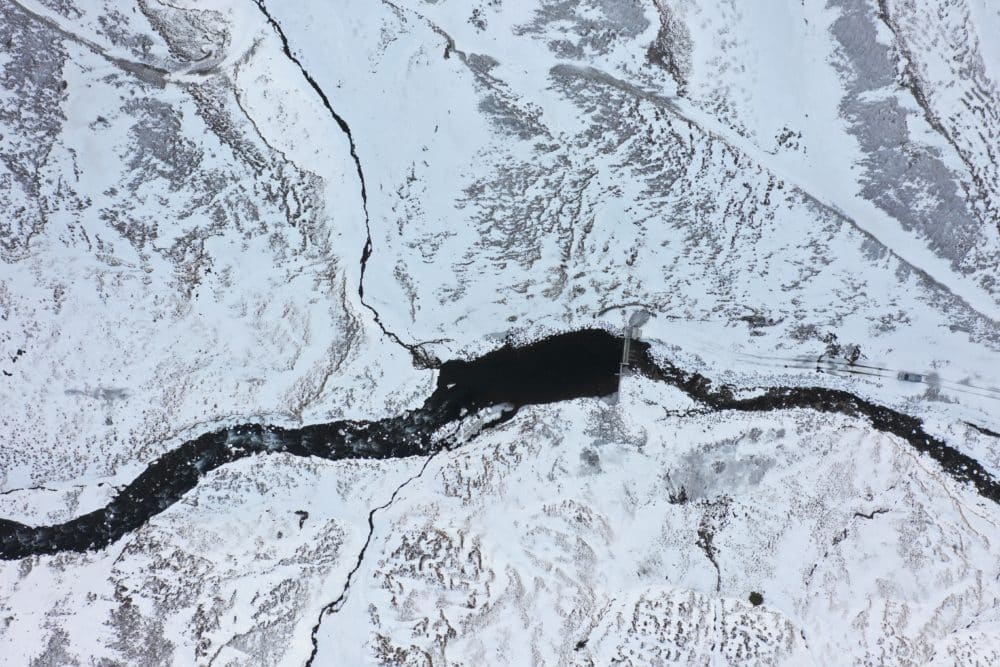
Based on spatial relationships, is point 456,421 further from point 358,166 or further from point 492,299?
point 358,166

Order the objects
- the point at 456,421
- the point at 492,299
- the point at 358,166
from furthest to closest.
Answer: the point at 456,421 → the point at 492,299 → the point at 358,166

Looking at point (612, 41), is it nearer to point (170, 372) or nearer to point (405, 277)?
point (405, 277)

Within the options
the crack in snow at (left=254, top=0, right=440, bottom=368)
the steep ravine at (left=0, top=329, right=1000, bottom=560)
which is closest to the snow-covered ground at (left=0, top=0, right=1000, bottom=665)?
the crack in snow at (left=254, top=0, right=440, bottom=368)

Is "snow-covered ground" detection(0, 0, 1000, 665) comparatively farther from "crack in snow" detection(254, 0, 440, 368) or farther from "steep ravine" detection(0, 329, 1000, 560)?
"steep ravine" detection(0, 329, 1000, 560)

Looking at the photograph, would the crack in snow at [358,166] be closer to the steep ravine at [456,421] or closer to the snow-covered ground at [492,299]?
the snow-covered ground at [492,299]

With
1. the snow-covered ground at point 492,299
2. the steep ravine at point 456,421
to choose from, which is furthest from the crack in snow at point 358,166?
the steep ravine at point 456,421

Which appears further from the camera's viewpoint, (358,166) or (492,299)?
(492,299)

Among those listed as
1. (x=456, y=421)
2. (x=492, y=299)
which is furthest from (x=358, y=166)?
(x=456, y=421)

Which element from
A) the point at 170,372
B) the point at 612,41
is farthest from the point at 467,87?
the point at 170,372
